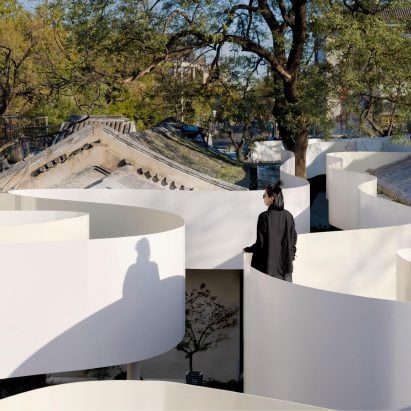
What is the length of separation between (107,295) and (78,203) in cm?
502

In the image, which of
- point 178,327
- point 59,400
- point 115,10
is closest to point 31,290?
point 178,327

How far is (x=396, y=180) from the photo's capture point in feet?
73.9

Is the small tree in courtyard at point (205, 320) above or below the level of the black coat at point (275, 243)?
below

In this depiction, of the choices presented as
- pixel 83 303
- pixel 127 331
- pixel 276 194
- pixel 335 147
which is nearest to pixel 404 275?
pixel 276 194

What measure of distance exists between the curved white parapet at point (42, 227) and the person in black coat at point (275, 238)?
11.0 ft

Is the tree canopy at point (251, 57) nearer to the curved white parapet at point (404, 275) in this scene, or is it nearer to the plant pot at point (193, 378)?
the plant pot at point (193, 378)

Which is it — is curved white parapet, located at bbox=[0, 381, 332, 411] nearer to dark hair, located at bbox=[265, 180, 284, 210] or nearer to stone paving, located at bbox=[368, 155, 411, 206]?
dark hair, located at bbox=[265, 180, 284, 210]

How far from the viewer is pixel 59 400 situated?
5.33 m

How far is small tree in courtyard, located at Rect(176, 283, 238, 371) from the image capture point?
16188 mm

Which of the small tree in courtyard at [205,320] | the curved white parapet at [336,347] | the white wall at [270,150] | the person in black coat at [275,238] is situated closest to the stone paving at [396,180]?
the small tree in courtyard at [205,320]

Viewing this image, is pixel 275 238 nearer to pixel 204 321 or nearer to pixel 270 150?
pixel 204 321

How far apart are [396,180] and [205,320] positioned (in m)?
7.77

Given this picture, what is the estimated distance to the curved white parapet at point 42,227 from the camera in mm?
11078

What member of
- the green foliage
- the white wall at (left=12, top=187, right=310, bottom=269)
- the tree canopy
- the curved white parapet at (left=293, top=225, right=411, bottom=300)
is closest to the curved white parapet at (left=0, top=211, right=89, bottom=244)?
the white wall at (left=12, top=187, right=310, bottom=269)
